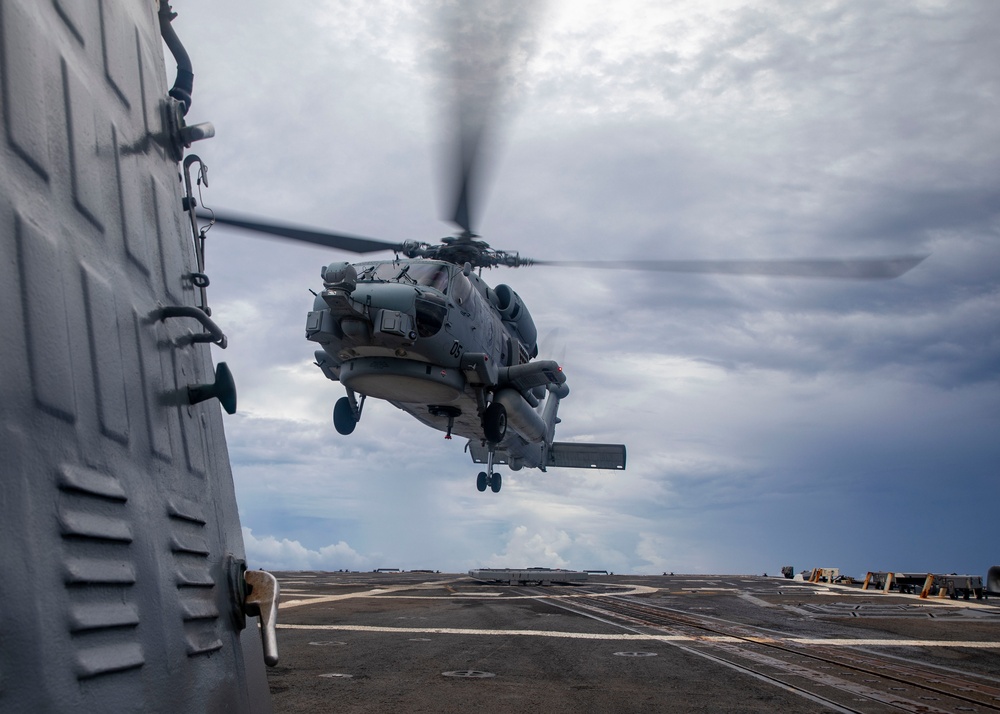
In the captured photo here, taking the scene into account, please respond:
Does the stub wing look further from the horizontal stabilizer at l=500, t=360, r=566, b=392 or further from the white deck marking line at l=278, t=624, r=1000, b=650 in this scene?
the white deck marking line at l=278, t=624, r=1000, b=650

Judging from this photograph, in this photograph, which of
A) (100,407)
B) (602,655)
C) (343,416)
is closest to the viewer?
(100,407)

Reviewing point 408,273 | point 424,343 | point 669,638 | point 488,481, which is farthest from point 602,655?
Result: point 488,481

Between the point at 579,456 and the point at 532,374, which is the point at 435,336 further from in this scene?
the point at 579,456

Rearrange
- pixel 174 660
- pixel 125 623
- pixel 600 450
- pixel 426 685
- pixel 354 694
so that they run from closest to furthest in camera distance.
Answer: pixel 125 623 → pixel 174 660 → pixel 354 694 → pixel 426 685 → pixel 600 450

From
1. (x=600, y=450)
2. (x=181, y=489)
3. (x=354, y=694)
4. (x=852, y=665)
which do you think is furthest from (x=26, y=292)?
(x=600, y=450)

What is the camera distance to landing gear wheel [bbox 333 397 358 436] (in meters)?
17.6

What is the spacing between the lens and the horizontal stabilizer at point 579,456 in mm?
26156

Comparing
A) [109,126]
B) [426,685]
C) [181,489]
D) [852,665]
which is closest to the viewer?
[109,126]

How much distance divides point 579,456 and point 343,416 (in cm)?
1066

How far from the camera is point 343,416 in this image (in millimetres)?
17672

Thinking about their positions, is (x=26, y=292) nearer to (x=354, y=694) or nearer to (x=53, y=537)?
(x=53, y=537)

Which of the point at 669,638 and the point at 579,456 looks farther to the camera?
the point at 579,456

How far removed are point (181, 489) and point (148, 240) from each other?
702mm

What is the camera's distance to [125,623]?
5.29ft
